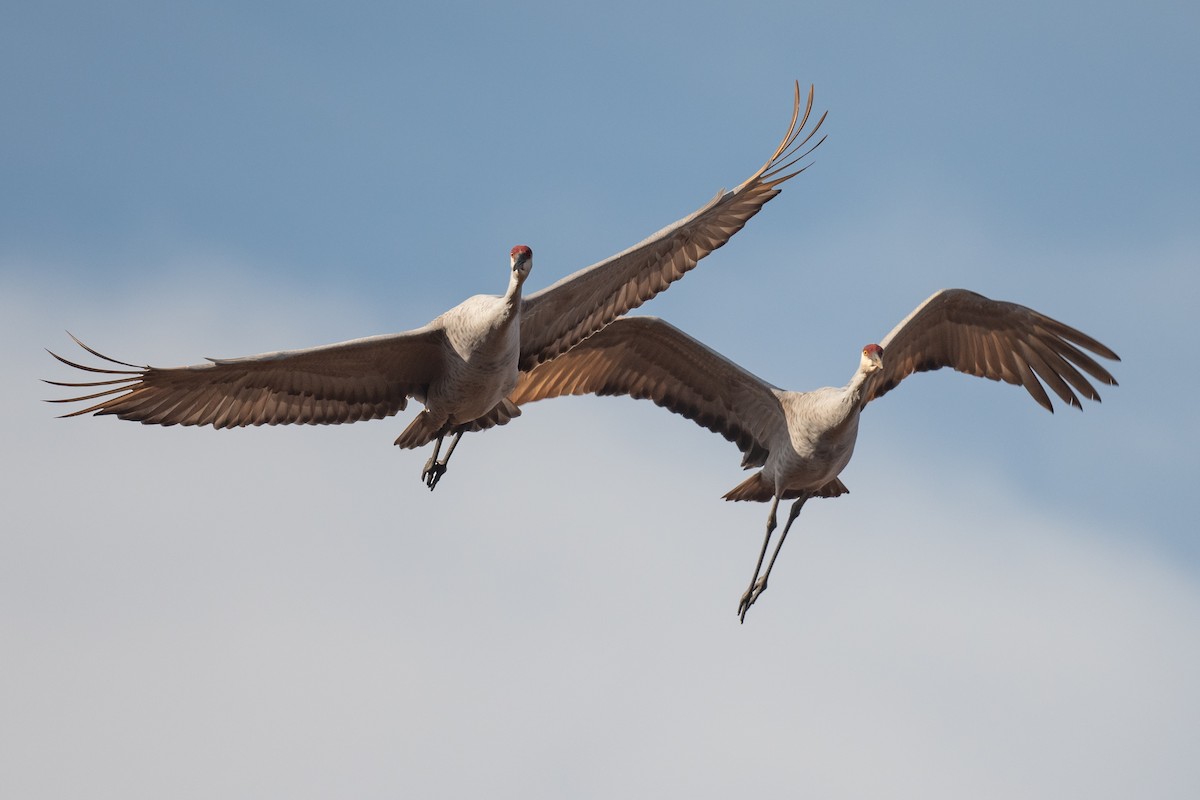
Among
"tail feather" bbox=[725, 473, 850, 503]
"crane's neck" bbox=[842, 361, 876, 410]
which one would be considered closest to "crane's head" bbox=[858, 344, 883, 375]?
"crane's neck" bbox=[842, 361, 876, 410]

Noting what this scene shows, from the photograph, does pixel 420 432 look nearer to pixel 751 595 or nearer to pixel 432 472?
pixel 432 472

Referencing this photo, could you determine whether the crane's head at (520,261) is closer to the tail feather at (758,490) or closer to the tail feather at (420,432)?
the tail feather at (420,432)

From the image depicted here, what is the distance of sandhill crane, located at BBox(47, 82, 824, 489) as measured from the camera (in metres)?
15.4

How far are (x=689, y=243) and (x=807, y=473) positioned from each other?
105 inches

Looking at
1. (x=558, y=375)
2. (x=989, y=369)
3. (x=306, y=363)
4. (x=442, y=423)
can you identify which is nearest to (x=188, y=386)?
(x=306, y=363)

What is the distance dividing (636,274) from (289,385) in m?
3.41

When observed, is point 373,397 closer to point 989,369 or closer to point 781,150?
point 781,150

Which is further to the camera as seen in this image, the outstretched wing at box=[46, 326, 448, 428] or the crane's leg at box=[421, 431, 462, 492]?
the crane's leg at box=[421, 431, 462, 492]

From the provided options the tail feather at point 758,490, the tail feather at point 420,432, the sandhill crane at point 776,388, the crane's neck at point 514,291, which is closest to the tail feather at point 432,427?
the tail feather at point 420,432

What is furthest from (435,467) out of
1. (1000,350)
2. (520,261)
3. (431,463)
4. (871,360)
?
(1000,350)

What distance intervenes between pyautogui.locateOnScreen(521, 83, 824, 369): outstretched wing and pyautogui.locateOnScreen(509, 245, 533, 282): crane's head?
0.46m

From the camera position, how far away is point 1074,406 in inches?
740

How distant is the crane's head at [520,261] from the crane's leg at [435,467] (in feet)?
8.10

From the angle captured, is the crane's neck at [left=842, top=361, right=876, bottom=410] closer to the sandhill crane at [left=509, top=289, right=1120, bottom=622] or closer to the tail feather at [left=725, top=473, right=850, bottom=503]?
the sandhill crane at [left=509, top=289, right=1120, bottom=622]
